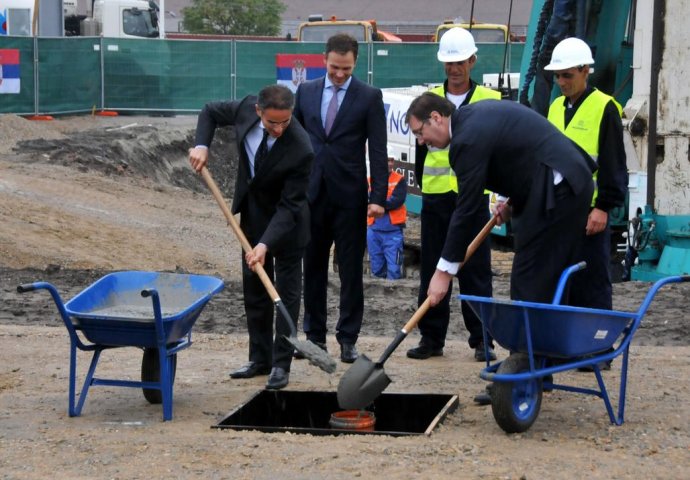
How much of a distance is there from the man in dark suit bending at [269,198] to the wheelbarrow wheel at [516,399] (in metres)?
1.58

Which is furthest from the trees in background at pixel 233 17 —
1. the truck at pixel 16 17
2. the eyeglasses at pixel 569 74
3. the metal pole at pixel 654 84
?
the eyeglasses at pixel 569 74

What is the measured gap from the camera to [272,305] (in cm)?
779

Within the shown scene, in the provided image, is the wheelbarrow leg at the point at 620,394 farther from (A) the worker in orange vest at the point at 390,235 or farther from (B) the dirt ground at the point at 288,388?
(A) the worker in orange vest at the point at 390,235

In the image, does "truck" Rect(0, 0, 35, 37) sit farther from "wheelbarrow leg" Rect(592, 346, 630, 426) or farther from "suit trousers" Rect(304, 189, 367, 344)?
"wheelbarrow leg" Rect(592, 346, 630, 426)

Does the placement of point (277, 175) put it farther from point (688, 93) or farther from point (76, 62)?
point (76, 62)

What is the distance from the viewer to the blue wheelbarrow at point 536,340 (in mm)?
6082

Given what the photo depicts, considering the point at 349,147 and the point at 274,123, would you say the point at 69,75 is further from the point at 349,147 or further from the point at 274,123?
the point at 274,123

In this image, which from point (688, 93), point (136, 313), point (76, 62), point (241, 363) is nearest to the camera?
point (136, 313)

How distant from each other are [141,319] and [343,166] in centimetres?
204

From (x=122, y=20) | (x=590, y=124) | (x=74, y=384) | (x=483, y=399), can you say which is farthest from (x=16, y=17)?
(x=483, y=399)

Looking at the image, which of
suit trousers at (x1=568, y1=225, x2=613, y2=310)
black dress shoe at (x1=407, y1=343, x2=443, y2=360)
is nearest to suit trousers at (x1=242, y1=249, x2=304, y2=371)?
black dress shoe at (x1=407, y1=343, x2=443, y2=360)

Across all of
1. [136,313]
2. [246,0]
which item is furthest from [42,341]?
[246,0]

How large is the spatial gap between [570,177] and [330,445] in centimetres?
184

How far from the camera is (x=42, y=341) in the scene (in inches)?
361
